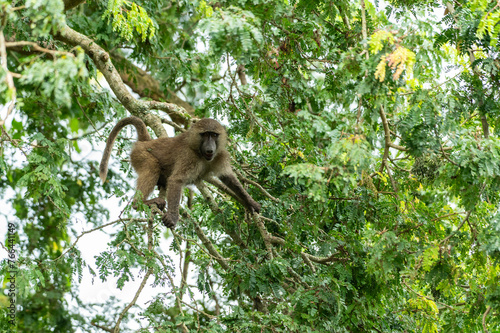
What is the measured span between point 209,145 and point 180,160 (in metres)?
0.40

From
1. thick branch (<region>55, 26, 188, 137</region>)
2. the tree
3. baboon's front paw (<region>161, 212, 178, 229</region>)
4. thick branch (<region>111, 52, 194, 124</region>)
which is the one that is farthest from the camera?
thick branch (<region>111, 52, 194, 124</region>)

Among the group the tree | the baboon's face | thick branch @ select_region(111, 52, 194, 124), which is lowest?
the tree

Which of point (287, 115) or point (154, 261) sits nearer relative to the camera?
point (154, 261)

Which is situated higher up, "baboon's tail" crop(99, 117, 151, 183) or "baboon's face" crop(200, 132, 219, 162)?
"baboon's tail" crop(99, 117, 151, 183)

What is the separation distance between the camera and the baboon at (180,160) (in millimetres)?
5668

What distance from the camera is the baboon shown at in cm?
567

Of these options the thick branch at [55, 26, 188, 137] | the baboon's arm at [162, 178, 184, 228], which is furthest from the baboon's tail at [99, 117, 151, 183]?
the baboon's arm at [162, 178, 184, 228]

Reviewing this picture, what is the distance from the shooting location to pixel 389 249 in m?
3.86

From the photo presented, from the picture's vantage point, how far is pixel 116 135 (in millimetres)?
5953

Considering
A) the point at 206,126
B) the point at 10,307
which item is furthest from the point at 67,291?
the point at 206,126

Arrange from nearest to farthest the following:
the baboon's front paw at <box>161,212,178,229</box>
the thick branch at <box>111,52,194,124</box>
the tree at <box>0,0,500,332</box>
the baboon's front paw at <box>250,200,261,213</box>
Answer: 1. the tree at <box>0,0,500,332</box>
2. the baboon's front paw at <box>161,212,178,229</box>
3. the baboon's front paw at <box>250,200,261,213</box>
4. the thick branch at <box>111,52,194,124</box>

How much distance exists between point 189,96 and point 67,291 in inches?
157

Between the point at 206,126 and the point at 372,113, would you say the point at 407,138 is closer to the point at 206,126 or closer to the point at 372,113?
the point at 372,113

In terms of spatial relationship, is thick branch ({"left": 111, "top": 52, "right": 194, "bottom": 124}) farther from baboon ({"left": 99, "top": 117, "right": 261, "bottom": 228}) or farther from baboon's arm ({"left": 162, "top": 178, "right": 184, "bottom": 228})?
baboon's arm ({"left": 162, "top": 178, "right": 184, "bottom": 228})
